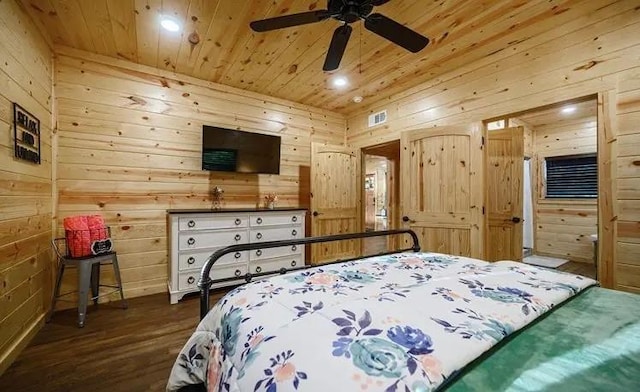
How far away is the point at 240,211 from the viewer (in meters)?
3.13

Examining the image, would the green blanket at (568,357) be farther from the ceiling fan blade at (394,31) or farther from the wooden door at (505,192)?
the wooden door at (505,192)

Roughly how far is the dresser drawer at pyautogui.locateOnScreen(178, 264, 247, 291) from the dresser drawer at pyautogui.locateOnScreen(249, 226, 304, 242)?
35 centimetres

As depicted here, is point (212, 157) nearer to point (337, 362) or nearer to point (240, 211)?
point (240, 211)

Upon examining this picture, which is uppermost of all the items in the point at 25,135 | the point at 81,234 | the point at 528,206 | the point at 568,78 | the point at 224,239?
the point at 568,78

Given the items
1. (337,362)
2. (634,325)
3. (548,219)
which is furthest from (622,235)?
(548,219)

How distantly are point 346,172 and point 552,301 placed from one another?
3350 mm

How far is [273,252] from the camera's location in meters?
3.37

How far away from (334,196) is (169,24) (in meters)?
2.78

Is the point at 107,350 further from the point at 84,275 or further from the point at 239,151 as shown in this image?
the point at 239,151

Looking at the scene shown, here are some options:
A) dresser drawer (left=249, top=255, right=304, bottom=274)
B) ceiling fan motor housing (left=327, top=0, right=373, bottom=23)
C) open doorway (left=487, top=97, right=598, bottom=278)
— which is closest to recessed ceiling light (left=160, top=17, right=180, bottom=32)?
ceiling fan motor housing (left=327, top=0, right=373, bottom=23)

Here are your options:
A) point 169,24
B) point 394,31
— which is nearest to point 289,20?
point 394,31

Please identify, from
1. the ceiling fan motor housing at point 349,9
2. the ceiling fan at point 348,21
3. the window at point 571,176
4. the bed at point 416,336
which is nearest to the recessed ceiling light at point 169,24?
the ceiling fan at point 348,21

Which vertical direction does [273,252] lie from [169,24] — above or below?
below

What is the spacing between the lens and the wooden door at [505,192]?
135 inches
